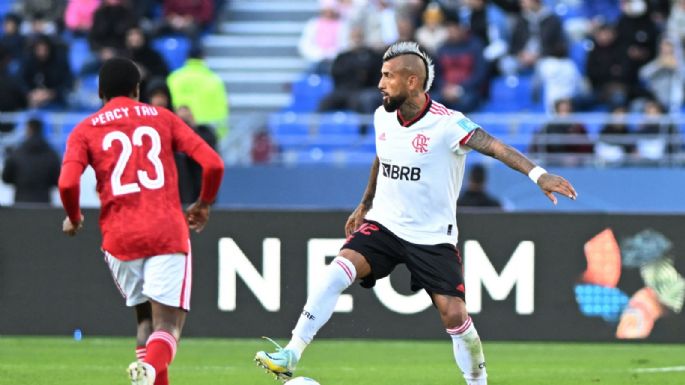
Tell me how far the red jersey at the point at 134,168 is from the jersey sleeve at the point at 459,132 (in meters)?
1.45

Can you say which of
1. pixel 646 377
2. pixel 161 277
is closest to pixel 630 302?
pixel 646 377

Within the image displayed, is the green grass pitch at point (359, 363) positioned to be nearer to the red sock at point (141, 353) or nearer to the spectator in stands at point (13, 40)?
the red sock at point (141, 353)

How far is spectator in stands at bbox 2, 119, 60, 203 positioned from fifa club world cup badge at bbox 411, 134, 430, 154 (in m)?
9.31

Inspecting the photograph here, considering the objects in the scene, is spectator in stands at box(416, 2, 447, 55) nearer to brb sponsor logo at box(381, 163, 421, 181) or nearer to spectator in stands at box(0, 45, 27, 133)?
spectator in stands at box(0, 45, 27, 133)

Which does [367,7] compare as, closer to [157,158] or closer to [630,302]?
[630,302]

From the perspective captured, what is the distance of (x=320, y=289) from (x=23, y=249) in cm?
591

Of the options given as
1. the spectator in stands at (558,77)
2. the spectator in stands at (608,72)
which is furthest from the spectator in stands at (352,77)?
the spectator in stands at (608,72)

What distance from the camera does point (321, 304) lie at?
28.9ft

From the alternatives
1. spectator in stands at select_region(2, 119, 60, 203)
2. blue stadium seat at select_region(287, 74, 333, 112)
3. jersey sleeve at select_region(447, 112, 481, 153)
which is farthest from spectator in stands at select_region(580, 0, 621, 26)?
jersey sleeve at select_region(447, 112, 481, 153)

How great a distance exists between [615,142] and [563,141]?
0.67 metres

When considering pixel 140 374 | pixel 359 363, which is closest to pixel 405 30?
pixel 359 363

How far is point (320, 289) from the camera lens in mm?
8828

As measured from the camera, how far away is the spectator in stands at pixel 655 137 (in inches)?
704

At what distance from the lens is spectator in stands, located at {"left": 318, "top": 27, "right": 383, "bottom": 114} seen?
19359mm
